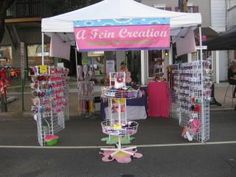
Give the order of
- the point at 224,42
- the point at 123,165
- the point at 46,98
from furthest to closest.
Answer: the point at 224,42, the point at 46,98, the point at 123,165

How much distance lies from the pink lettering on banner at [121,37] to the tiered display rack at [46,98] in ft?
3.62

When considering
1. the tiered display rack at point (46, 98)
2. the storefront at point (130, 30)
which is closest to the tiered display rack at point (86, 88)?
the tiered display rack at point (46, 98)

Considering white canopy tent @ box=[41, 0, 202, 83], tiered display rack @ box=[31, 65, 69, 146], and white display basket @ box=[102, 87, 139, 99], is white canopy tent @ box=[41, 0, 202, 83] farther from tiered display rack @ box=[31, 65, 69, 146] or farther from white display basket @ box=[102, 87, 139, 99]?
white display basket @ box=[102, 87, 139, 99]

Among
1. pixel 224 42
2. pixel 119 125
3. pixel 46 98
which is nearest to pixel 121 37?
pixel 119 125

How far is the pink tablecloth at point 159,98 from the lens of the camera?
45.7ft

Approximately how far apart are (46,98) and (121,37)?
85.6 inches

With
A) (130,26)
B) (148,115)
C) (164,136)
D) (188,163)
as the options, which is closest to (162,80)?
(148,115)

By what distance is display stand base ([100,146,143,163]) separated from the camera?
8486 mm

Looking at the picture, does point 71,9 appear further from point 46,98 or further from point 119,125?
point 119,125

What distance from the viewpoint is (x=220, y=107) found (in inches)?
640

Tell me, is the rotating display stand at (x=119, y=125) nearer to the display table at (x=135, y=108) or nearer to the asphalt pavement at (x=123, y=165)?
the asphalt pavement at (x=123, y=165)

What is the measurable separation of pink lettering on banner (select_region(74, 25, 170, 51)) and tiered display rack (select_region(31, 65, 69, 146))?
110cm

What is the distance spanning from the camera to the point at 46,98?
33.9 ft

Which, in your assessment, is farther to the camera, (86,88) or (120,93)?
(86,88)
